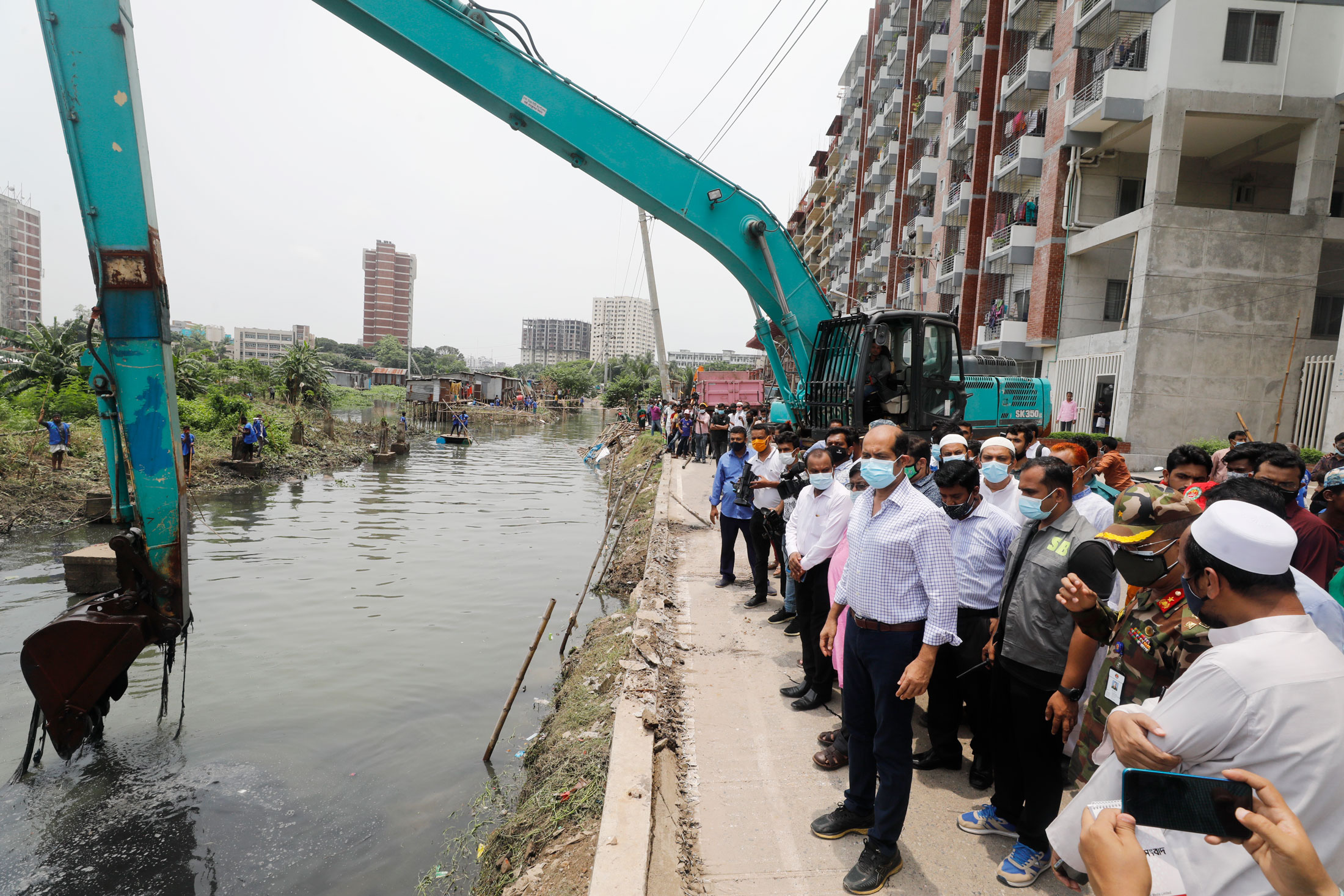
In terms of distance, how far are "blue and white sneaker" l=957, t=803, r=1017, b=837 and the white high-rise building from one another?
172 m

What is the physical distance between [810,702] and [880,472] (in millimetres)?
2592

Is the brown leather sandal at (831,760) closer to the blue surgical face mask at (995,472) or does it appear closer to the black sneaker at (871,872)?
the black sneaker at (871,872)

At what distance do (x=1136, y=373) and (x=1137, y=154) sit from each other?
26.6 ft

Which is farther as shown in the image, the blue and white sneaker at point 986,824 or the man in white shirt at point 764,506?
the man in white shirt at point 764,506

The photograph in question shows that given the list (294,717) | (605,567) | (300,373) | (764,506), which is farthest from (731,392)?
(294,717)

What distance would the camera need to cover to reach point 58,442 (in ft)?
50.0

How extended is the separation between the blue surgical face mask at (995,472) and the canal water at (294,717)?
14.9 ft

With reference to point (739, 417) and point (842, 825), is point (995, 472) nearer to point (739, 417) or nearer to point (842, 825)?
point (842, 825)

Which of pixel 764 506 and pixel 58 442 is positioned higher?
pixel 764 506

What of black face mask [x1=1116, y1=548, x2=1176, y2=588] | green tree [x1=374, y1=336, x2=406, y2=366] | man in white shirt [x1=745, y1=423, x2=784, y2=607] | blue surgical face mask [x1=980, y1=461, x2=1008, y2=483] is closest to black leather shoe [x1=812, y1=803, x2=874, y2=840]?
black face mask [x1=1116, y1=548, x2=1176, y2=588]

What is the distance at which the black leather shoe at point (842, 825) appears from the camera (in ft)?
11.2

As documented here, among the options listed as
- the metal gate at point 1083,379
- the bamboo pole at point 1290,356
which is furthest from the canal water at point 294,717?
the bamboo pole at point 1290,356

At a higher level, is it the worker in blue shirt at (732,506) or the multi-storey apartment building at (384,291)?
the multi-storey apartment building at (384,291)

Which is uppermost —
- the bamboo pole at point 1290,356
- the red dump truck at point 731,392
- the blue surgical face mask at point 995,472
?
the bamboo pole at point 1290,356
